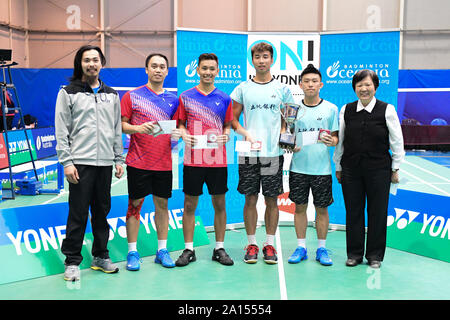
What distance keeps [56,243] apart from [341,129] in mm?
3013

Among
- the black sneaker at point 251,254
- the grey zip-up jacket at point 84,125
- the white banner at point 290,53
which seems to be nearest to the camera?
the grey zip-up jacket at point 84,125

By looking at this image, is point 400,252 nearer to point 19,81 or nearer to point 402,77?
point 402,77

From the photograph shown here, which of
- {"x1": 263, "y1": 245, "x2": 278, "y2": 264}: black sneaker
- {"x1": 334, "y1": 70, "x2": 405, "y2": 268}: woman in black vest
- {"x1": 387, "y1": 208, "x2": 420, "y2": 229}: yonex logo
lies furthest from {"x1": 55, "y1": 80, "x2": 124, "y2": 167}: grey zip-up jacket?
{"x1": 387, "y1": 208, "x2": 420, "y2": 229}: yonex logo

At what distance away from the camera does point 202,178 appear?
4590mm

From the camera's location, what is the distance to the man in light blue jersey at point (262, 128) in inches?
181

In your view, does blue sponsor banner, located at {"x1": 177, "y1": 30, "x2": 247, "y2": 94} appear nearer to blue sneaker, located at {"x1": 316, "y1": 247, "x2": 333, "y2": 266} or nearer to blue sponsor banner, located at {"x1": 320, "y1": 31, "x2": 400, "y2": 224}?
blue sponsor banner, located at {"x1": 320, "y1": 31, "x2": 400, "y2": 224}

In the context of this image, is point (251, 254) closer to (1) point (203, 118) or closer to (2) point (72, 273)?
(1) point (203, 118)

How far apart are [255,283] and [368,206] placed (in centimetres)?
142

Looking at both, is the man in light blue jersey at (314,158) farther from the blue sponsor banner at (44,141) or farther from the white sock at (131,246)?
the blue sponsor banner at (44,141)


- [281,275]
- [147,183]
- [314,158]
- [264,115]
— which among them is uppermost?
[264,115]

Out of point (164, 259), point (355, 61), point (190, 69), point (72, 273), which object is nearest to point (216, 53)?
point (190, 69)

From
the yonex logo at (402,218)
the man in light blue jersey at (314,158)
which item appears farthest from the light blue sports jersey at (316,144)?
the yonex logo at (402,218)

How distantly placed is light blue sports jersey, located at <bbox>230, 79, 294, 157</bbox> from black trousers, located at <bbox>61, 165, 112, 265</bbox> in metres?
1.41

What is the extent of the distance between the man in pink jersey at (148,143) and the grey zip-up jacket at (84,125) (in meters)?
0.26
